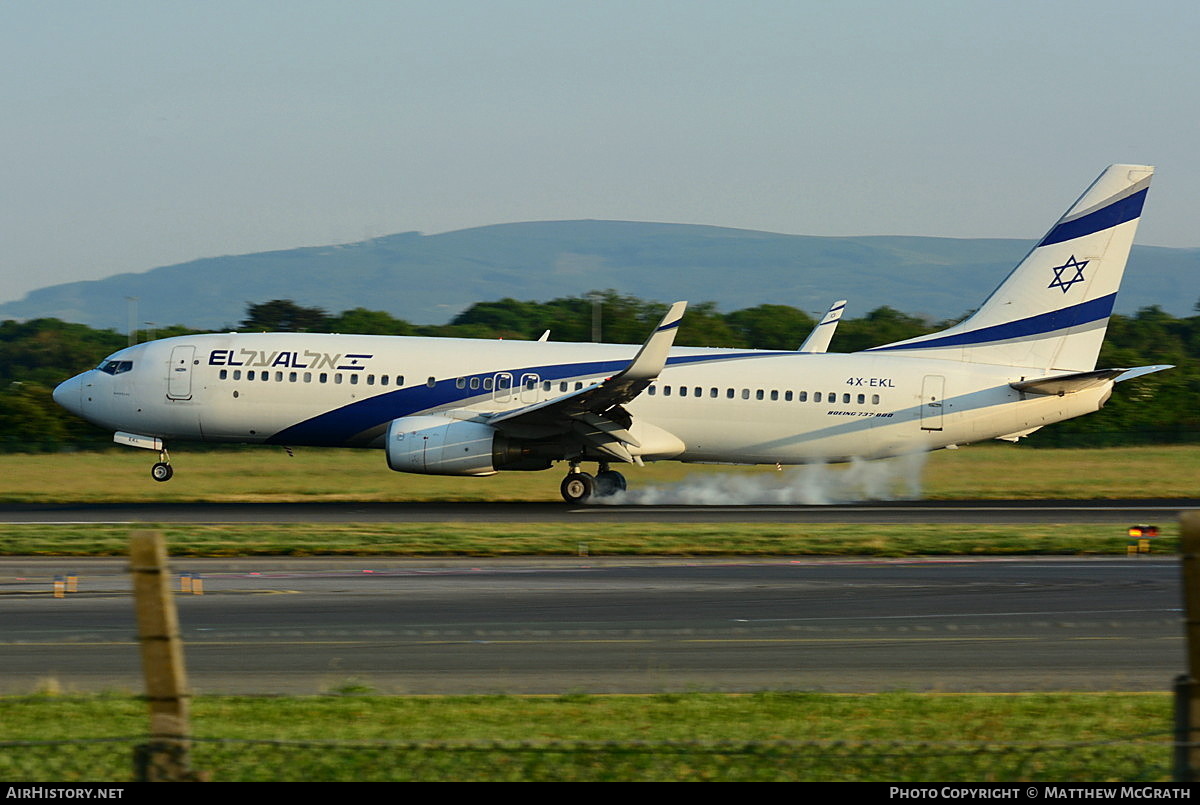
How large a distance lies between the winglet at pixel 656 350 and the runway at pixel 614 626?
6.78m

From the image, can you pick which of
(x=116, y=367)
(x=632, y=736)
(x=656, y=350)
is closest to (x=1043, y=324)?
(x=656, y=350)

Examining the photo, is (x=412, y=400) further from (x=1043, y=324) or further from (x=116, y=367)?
(x=1043, y=324)

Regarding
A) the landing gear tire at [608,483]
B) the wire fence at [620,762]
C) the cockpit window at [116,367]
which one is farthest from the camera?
the cockpit window at [116,367]

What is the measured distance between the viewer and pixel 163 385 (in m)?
29.9

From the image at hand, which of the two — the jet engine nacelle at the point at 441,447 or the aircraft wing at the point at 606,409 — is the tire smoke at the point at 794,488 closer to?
the aircraft wing at the point at 606,409

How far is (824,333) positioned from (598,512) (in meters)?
9.24

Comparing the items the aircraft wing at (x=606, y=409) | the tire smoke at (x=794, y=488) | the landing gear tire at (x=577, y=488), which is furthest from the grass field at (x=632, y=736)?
the tire smoke at (x=794, y=488)

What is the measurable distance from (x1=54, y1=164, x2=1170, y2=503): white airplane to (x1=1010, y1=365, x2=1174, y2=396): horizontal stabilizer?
9 cm

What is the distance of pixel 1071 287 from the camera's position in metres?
29.4

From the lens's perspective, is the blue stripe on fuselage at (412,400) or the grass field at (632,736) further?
the blue stripe on fuselage at (412,400)

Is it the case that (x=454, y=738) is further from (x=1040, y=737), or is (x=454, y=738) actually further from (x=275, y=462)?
(x=275, y=462)

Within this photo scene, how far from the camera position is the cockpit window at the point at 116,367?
3045cm

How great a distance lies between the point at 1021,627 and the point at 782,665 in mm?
3588

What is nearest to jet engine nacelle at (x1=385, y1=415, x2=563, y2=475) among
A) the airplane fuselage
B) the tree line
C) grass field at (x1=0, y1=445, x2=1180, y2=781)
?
the airplane fuselage
